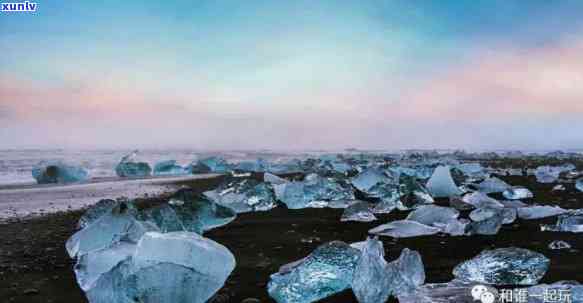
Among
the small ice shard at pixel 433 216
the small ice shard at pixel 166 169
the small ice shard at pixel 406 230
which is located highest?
the small ice shard at pixel 433 216

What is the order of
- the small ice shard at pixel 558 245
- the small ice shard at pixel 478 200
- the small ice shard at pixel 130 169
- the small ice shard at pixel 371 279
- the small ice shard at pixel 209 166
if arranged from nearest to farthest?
the small ice shard at pixel 371 279 < the small ice shard at pixel 558 245 < the small ice shard at pixel 478 200 < the small ice shard at pixel 130 169 < the small ice shard at pixel 209 166

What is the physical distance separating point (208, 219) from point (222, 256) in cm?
202

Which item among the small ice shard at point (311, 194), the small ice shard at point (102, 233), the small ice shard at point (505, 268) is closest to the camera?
the small ice shard at point (505, 268)

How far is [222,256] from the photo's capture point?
1748 mm

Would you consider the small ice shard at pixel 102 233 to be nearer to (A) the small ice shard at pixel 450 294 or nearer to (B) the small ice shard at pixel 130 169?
(A) the small ice shard at pixel 450 294

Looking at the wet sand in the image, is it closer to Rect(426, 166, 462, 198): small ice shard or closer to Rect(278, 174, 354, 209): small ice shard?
Rect(278, 174, 354, 209): small ice shard

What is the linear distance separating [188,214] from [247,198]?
57.7 inches

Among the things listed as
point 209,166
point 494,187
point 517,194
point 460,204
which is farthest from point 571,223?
point 209,166

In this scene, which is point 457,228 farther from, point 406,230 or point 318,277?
point 318,277

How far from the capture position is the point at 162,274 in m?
1.65

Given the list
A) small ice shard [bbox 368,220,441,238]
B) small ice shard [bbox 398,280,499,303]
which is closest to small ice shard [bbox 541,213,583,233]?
small ice shard [bbox 368,220,441,238]

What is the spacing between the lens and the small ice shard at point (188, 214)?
3096 mm

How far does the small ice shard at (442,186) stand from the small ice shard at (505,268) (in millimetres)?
3610

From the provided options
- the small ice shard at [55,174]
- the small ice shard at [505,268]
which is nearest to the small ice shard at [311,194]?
the small ice shard at [505,268]
